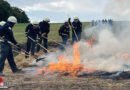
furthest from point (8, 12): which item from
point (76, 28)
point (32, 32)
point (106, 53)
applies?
point (106, 53)

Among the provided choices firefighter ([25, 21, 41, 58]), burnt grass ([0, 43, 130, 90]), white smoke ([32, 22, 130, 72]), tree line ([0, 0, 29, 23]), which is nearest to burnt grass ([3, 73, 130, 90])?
burnt grass ([0, 43, 130, 90])

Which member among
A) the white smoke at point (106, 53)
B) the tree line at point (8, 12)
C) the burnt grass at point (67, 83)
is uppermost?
the tree line at point (8, 12)

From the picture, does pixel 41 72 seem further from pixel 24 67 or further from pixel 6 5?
pixel 6 5

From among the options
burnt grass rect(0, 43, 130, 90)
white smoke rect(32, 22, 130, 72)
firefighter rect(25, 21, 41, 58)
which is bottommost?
burnt grass rect(0, 43, 130, 90)

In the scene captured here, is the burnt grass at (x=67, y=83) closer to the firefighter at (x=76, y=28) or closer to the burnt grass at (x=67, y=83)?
the burnt grass at (x=67, y=83)

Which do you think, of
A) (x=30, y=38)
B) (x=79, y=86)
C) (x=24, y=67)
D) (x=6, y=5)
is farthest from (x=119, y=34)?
(x=6, y=5)

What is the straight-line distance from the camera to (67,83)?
769 centimetres

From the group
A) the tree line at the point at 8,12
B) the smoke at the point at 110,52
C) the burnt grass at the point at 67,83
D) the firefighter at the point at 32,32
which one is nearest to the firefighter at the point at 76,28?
the smoke at the point at 110,52

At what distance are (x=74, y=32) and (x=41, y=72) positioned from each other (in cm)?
604

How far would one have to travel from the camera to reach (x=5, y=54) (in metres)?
10.2

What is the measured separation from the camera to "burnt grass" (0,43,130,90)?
7.28m

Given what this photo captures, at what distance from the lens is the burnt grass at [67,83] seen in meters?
7.28

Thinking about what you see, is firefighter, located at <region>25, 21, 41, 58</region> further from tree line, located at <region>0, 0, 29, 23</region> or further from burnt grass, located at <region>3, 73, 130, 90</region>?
tree line, located at <region>0, 0, 29, 23</region>

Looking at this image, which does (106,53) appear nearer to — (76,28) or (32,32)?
(76,28)
